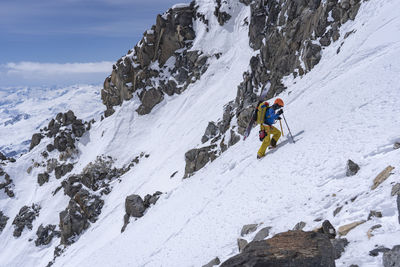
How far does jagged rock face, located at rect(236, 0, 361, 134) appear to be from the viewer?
26.6m

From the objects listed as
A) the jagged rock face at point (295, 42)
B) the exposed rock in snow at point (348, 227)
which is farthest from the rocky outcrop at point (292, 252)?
the jagged rock face at point (295, 42)

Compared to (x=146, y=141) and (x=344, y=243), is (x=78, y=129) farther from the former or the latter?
(x=344, y=243)

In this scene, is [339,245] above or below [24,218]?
below

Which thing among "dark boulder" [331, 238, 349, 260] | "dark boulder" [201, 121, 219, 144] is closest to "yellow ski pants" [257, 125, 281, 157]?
"dark boulder" [331, 238, 349, 260]

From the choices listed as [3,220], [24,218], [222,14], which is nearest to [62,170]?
[24,218]

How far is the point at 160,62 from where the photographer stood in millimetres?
66875

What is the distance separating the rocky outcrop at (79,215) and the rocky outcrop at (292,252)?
39988 millimetres

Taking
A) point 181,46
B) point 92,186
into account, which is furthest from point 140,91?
point 92,186

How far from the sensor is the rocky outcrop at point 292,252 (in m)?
4.65

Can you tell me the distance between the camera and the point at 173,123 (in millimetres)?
55469

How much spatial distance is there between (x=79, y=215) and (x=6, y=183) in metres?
33.8

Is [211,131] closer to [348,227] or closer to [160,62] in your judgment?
[348,227]

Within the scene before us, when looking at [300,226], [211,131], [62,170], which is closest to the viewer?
[300,226]

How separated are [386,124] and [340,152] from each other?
5.75 ft
